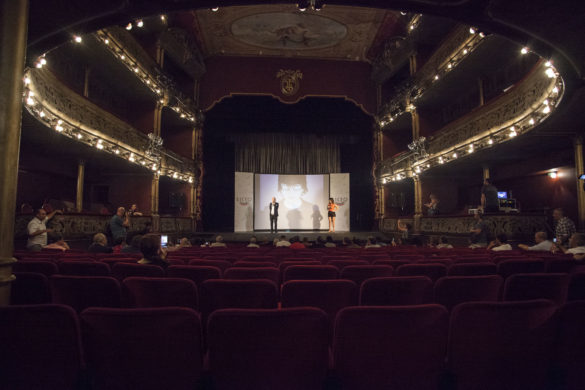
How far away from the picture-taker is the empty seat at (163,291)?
85.0 inches

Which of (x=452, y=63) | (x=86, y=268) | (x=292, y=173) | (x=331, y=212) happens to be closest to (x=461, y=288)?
(x=86, y=268)

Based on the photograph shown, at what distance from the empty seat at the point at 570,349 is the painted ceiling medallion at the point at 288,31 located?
13.9 metres

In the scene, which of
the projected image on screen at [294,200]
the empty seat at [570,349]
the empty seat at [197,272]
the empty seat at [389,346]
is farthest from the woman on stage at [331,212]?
the empty seat at [389,346]

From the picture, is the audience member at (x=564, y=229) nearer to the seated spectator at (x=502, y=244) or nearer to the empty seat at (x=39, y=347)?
the seated spectator at (x=502, y=244)

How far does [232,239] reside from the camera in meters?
13.2

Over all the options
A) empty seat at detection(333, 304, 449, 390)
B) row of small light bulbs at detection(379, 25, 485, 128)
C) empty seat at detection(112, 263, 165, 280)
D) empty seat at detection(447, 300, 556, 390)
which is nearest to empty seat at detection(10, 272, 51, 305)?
empty seat at detection(112, 263, 165, 280)

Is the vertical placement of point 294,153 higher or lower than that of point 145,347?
higher

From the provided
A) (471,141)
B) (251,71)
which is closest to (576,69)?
(471,141)

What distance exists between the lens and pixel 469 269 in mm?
2939

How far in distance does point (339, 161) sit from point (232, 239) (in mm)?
8232

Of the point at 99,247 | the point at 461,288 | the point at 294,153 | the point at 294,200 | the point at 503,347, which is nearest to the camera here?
the point at 503,347

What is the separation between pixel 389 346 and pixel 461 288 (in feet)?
3.74

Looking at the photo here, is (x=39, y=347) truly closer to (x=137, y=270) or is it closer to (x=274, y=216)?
(x=137, y=270)

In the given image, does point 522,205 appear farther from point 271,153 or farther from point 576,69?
point 271,153
